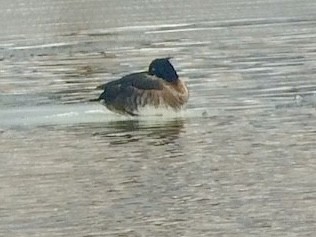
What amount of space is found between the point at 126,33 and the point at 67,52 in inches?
50.6

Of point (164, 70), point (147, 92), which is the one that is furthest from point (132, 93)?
point (164, 70)

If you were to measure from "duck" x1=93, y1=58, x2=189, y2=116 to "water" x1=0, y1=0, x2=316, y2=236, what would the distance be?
4.9 inches

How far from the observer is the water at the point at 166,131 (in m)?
8.59

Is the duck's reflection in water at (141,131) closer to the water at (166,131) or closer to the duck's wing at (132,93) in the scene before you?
the water at (166,131)

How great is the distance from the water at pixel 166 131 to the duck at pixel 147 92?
125mm

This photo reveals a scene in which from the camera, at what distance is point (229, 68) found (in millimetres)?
13820

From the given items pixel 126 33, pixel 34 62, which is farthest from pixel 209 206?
pixel 126 33

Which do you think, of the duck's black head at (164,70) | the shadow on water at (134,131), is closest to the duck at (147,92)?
the duck's black head at (164,70)

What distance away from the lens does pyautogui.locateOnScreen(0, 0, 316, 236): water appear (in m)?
8.59

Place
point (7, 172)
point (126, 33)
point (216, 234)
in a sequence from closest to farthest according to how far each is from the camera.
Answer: point (216, 234) → point (7, 172) → point (126, 33)

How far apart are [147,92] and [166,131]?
3.50ft

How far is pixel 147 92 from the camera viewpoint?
484 inches

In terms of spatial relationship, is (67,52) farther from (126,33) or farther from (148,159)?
(148,159)

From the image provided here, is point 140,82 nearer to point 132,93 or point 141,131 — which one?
point 132,93
